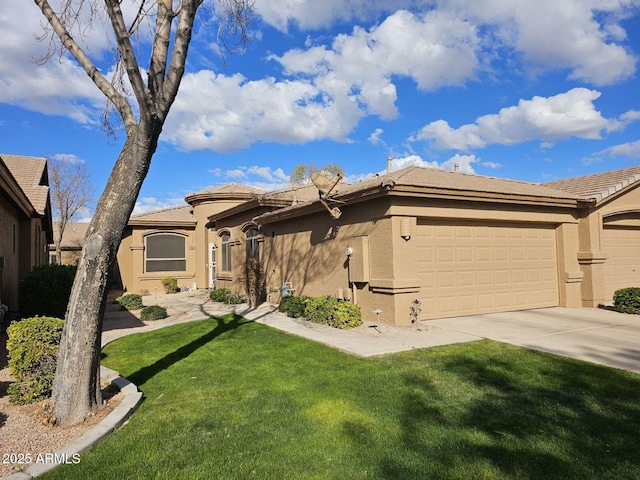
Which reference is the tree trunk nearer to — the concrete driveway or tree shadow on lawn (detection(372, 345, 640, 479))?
tree shadow on lawn (detection(372, 345, 640, 479))

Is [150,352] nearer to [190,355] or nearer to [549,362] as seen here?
[190,355]

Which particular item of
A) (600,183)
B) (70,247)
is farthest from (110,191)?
(70,247)

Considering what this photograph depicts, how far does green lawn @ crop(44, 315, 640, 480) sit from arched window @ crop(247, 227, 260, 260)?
29.0 feet

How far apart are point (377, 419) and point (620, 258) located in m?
12.1

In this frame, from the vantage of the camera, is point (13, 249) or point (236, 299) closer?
point (13, 249)

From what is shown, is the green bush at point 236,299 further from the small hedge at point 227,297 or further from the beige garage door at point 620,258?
the beige garage door at point 620,258

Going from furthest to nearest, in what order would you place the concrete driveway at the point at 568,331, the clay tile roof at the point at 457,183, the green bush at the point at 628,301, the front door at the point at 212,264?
the front door at the point at 212,264, the green bush at the point at 628,301, the clay tile roof at the point at 457,183, the concrete driveway at the point at 568,331

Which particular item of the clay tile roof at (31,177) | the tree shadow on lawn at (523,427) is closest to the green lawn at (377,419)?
the tree shadow on lawn at (523,427)

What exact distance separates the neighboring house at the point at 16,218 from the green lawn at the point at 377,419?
4.52 metres

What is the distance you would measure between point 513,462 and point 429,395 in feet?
5.17

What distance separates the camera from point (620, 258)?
12.6m

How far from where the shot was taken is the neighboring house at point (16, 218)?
29.3 feet

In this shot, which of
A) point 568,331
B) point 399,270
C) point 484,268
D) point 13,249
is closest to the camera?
point 568,331

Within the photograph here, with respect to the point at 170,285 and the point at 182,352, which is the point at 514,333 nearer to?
the point at 182,352
